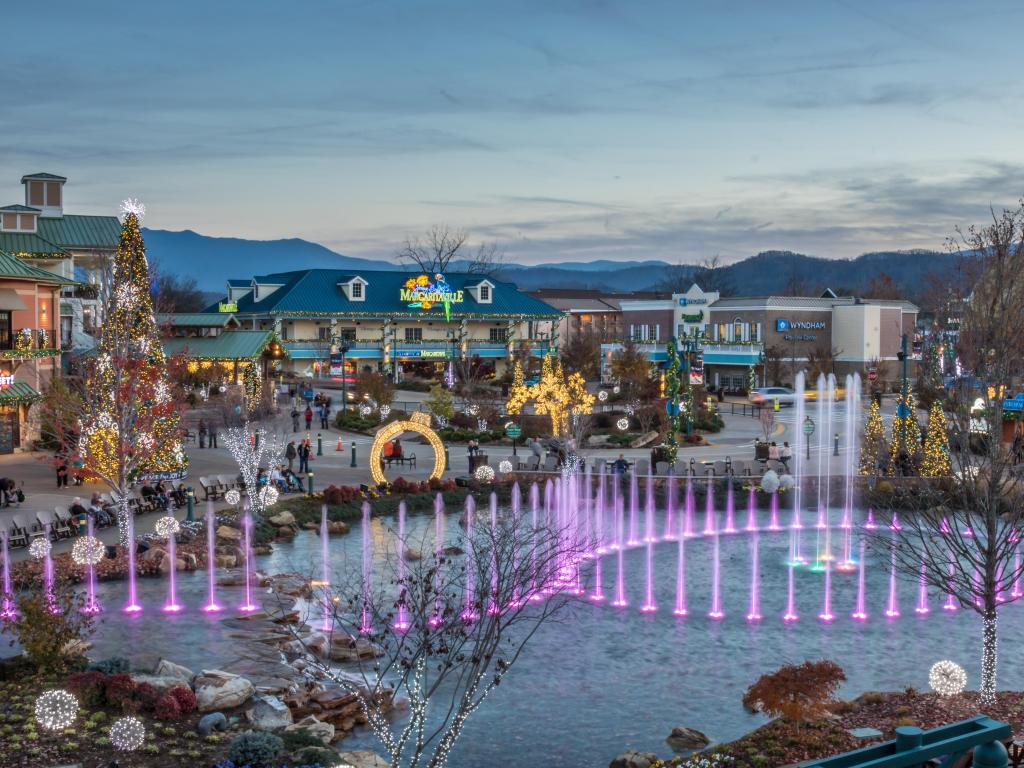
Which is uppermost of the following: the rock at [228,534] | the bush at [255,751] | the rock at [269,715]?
the rock at [228,534]

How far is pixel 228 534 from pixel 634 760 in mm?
17189

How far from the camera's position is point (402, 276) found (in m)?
94.2

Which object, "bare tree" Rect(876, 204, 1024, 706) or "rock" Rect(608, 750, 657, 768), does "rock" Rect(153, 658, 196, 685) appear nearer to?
"rock" Rect(608, 750, 657, 768)

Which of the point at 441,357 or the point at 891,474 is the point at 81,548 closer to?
the point at 891,474

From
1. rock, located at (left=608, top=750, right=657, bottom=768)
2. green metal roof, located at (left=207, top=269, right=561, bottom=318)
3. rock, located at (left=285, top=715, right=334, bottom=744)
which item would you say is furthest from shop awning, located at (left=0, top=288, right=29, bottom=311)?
green metal roof, located at (left=207, top=269, right=561, bottom=318)

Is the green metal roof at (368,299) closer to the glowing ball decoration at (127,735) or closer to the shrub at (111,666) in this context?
the shrub at (111,666)

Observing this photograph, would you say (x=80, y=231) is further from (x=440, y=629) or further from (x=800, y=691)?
(x=800, y=691)

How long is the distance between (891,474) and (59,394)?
1149 inches

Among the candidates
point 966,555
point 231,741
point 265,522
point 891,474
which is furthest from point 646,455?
point 231,741

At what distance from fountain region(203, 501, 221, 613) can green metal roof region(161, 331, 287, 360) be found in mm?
38267

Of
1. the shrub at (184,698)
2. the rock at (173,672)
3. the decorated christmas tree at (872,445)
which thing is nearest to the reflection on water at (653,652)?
the rock at (173,672)

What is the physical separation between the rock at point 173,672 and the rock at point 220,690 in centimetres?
17

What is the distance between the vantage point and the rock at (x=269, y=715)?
15.9 metres

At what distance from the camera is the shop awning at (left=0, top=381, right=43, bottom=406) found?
4106cm
